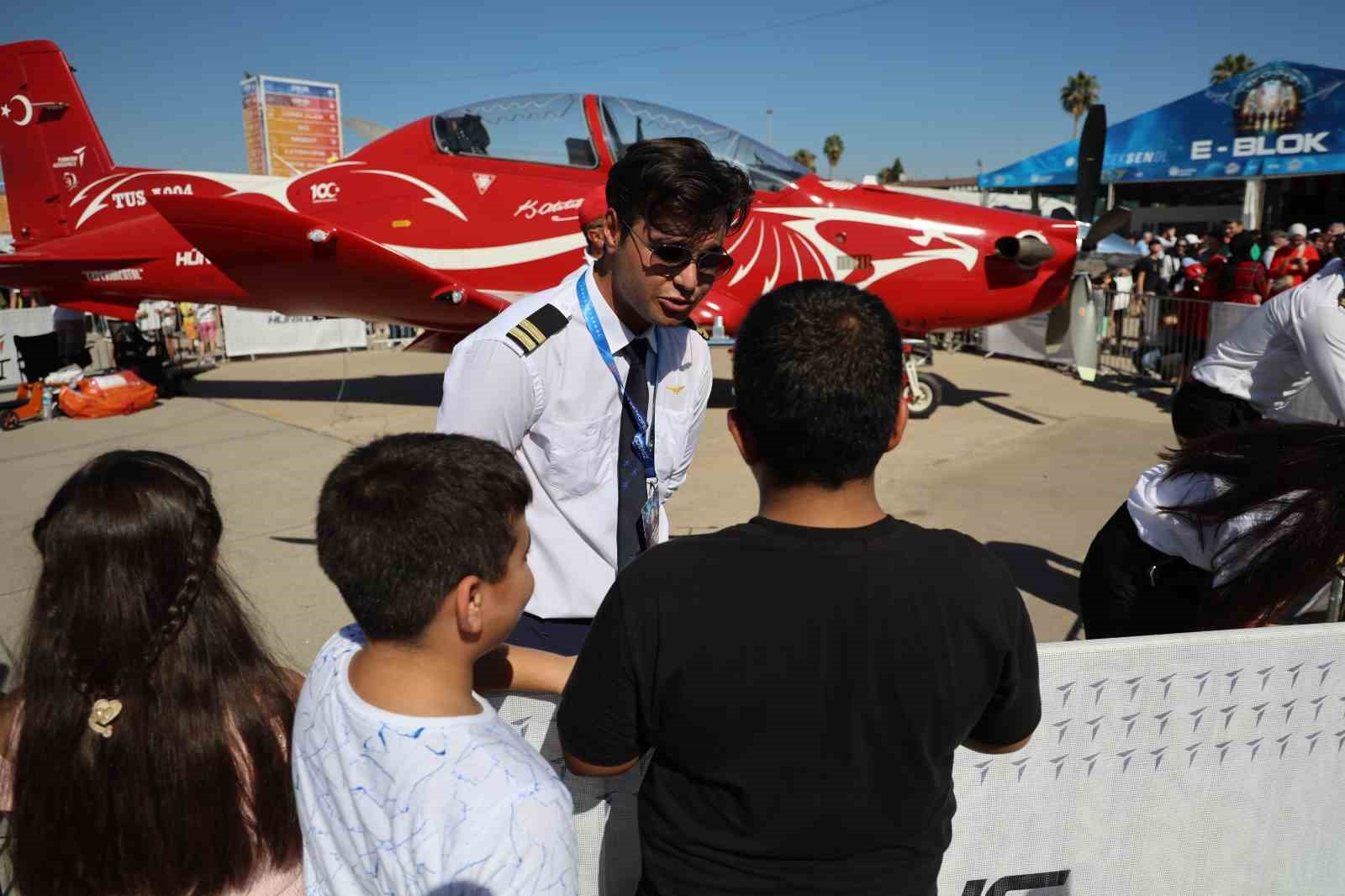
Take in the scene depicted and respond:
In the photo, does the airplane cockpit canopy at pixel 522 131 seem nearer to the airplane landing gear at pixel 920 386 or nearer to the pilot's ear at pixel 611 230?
the airplane landing gear at pixel 920 386

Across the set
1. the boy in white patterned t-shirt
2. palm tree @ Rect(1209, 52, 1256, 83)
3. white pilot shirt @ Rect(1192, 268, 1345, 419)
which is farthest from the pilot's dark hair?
palm tree @ Rect(1209, 52, 1256, 83)

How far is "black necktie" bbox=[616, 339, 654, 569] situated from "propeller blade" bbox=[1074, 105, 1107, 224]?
6.89 metres

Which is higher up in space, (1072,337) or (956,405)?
(1072,337)

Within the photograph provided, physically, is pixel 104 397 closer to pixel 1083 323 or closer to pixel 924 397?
pixel 924 397

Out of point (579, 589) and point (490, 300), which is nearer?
point (579, 589)

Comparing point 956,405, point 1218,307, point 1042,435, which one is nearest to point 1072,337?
point 1042,435

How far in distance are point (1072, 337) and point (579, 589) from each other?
25.4 ft

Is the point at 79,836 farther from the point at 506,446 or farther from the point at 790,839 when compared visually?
the point at 790,839

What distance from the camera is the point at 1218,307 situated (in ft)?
31.1

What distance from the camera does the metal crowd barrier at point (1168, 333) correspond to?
31.2 feet

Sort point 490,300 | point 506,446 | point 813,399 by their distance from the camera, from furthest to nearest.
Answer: point 490,300 → point 506,446 → point 813,399

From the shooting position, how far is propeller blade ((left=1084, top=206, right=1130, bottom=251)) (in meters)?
7.57

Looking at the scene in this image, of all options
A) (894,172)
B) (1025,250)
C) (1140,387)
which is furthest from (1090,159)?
(894,172)

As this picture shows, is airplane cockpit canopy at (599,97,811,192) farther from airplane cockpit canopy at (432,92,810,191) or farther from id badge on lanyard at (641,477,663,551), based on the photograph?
id badge on lanyard at (641,477,663,551)
